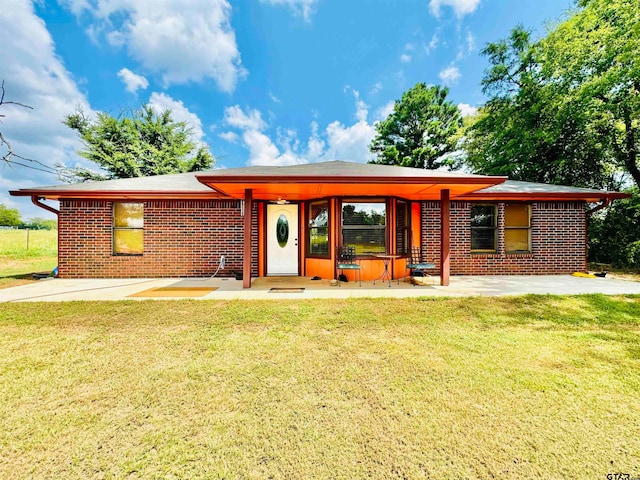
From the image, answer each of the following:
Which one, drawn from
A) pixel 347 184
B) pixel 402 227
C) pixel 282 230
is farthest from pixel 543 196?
pixel 282 230

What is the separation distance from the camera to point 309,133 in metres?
25.2

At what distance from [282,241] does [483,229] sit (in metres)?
6.19

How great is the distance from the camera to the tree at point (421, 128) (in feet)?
66.2

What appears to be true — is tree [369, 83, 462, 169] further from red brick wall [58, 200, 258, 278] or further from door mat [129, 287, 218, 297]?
door mat [129, 287, 218, 297]

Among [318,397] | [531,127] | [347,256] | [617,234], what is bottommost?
[318,397]

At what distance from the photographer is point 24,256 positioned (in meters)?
12.6

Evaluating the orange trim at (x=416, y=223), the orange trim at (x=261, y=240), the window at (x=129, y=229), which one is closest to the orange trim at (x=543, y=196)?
the orange trim at (x=416, y=223)

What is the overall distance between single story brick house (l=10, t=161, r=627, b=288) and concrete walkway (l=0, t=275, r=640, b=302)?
687 millimetres

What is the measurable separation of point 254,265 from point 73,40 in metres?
14.5

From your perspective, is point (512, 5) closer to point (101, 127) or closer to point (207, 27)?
point (207, 27)

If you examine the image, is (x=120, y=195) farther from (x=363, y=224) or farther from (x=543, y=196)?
(x=543, y=196)

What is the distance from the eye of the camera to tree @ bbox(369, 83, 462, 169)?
20.2m

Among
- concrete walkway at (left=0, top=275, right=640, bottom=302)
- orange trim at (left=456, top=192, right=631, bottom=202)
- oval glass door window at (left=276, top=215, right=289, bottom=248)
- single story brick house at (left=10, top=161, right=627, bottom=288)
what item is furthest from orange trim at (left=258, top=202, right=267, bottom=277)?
orange trim at (left=456, top=192, right=631, bottom=202)

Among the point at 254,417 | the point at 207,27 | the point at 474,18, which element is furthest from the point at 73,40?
the point at 474,18
